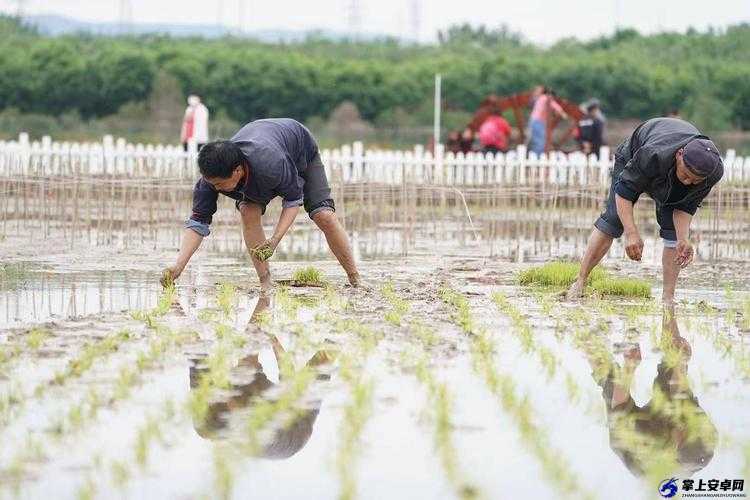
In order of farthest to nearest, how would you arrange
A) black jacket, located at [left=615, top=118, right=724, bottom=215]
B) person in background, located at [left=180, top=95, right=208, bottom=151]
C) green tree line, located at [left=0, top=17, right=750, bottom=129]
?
green tree line, located at [left=0, top=17, right=750, bottom=129], person in background, located at [left=180, top=95, right=208, bottom=151], black jacket, located at [left=615, top=118, right=724, bottom=215]

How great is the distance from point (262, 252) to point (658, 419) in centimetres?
351

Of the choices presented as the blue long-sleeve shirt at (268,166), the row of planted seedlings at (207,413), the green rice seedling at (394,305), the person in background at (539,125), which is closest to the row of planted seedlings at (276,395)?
the row of planted seedlings at (207,413)

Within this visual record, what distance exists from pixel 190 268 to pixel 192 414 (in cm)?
549

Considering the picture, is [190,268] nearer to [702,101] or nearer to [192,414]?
[192,414]

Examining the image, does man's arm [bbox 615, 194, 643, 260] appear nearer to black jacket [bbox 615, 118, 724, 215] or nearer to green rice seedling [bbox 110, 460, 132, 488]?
black jacket [bbox 615, 118, 724, 215]

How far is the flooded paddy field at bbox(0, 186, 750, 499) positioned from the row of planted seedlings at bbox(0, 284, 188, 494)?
0.04 ft

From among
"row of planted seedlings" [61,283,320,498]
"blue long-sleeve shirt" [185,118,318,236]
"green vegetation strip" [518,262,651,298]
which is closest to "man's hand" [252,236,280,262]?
"blue long-sleeve shirt" [185,118,318,236]

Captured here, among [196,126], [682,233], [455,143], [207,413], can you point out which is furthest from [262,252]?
[455,143]

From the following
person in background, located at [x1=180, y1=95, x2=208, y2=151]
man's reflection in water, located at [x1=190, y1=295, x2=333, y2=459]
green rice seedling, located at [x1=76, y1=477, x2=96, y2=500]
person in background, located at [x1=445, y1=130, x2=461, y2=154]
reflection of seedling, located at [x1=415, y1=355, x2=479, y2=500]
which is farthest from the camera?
person in background, located at [x1=445, y1=130, x2=461, y2=154]

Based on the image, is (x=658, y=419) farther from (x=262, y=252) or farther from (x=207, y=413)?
(x=262, y=252)

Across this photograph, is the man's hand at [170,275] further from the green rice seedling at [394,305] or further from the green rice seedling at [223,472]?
the green rice seedling at [223,472]

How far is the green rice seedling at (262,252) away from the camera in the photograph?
320 inches

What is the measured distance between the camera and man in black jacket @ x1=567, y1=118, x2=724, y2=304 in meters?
7.34

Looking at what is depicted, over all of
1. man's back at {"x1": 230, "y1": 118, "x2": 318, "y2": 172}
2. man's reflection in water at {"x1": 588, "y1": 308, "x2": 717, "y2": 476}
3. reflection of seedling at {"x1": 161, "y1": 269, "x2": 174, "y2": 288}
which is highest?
man's back at {"x1": 230, "y1": 118, "x2": 318, "y2": 172}
